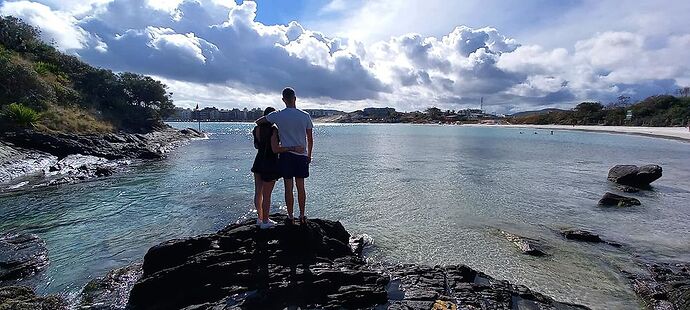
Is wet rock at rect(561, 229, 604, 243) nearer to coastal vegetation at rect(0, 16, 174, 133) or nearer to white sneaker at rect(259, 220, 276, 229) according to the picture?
white sneaker at rect(259, 220, 276, 229)

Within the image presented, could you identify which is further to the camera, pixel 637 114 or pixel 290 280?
pixel 637 114

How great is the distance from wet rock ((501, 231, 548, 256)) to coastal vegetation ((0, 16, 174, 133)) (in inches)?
1259

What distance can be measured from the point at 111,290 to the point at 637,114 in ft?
513

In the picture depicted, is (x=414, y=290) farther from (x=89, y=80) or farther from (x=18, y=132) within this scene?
(x=89, y=80)

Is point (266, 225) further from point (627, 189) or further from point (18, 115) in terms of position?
point (18, 115)

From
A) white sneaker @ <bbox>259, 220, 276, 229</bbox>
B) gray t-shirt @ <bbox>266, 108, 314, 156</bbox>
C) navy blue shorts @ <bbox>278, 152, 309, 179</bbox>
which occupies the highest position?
gray t-shirt @ <bbox>266, 108, 314, 156</bbox>

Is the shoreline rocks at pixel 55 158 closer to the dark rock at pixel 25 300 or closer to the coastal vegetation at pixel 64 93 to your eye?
the coastal vegetation at pixel 64 93

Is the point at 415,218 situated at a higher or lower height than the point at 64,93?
lower

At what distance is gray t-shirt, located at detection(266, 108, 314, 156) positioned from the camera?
7.89 metres

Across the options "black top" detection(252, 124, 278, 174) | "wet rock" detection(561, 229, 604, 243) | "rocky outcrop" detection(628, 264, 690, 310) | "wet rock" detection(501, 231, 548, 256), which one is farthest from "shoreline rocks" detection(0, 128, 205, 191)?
"rocky outcrop" detection(628, 264, 690, 310)

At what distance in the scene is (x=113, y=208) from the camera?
Answer: 16.0 metres

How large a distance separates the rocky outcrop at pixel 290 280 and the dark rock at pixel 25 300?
5.72 feet

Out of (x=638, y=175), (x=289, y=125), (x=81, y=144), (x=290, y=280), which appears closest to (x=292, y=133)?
(x=289, y=125)

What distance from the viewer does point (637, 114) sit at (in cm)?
12656
